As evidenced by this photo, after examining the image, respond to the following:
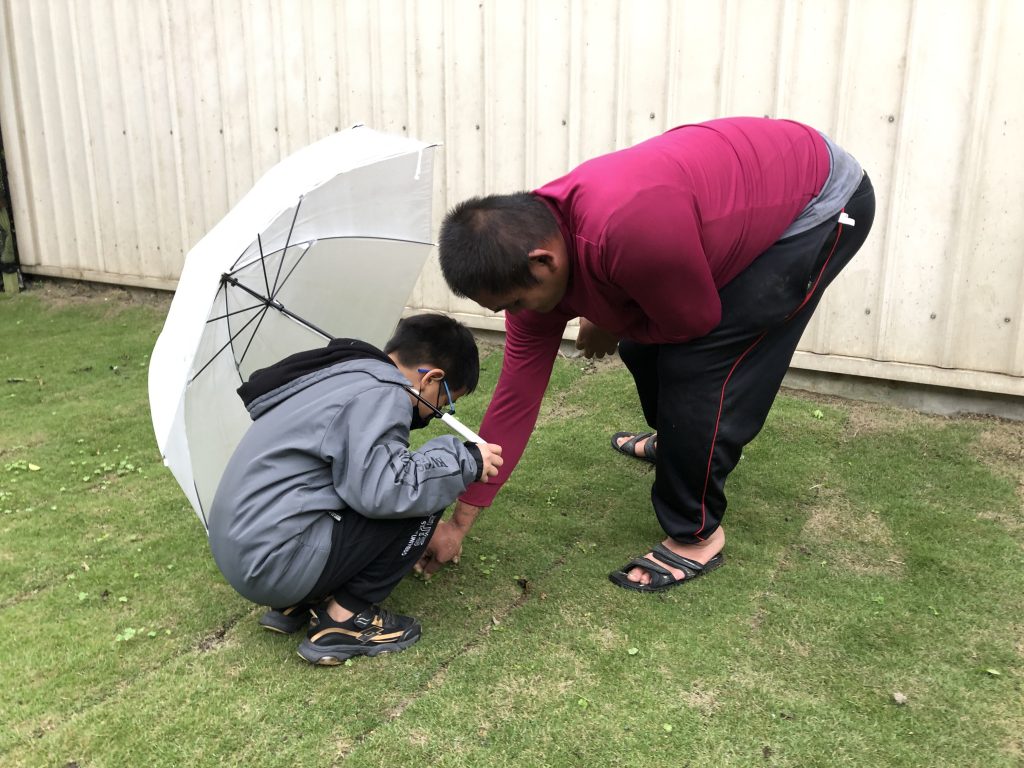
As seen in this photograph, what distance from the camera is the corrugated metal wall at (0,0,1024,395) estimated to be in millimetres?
3871

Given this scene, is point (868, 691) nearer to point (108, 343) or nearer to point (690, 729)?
point (690, 729)

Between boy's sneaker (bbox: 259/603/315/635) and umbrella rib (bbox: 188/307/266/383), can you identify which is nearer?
umbrella rib (bbox: 188/307/266/383)

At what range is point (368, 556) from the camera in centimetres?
238

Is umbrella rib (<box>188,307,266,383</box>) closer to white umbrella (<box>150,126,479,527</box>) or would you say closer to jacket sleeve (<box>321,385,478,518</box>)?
white umbrella (<box>150,126,479,527</box>)

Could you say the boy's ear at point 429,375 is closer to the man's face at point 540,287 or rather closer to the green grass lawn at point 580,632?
the man's face at point 540,287

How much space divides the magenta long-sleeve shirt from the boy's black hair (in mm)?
240

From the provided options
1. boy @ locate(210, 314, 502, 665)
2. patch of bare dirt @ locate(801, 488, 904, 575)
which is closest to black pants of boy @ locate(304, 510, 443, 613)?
boy @ locate(210, 314, 502, 665)

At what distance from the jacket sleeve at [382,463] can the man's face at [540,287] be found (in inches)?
13.5

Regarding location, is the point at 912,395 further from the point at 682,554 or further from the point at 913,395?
the point at 682,554

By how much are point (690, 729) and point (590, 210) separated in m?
1.28

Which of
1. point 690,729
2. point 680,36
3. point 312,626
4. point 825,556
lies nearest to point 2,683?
point 312,626

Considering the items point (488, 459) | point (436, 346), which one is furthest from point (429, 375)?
point (488, 459)

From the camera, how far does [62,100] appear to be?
6.83 m

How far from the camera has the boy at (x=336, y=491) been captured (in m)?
2.22
